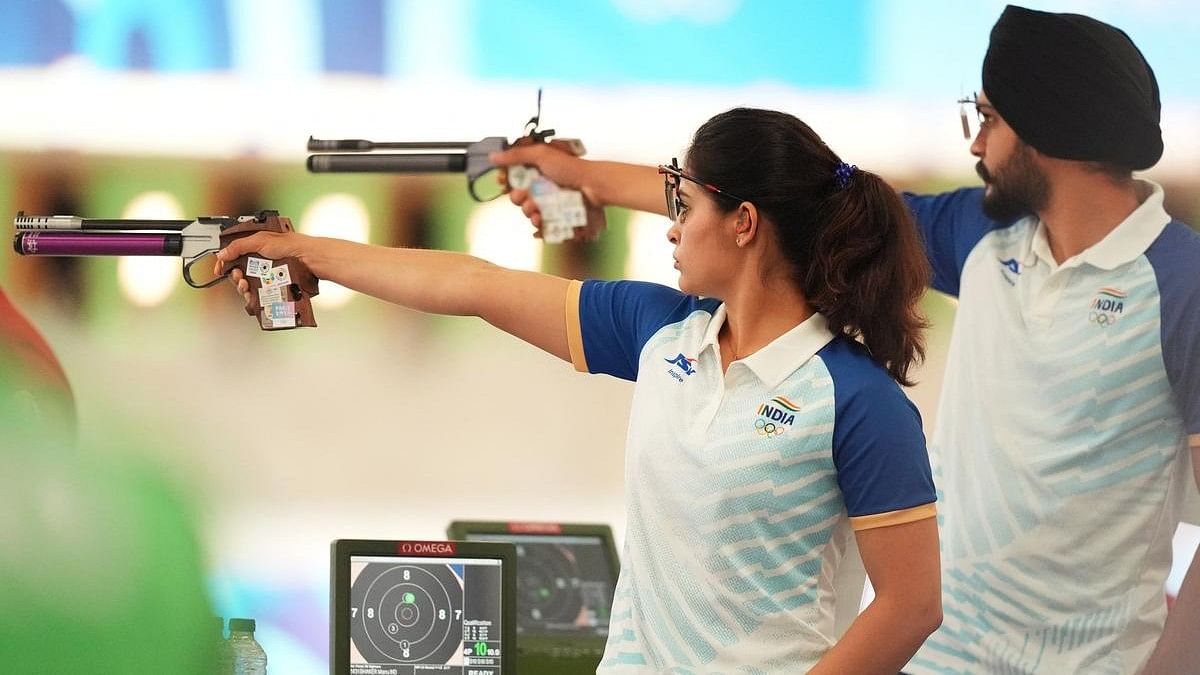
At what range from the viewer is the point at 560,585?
302 cm

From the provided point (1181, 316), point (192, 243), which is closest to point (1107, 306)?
point (1181, 316)

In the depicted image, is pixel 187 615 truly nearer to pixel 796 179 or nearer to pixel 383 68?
pixel 383 68

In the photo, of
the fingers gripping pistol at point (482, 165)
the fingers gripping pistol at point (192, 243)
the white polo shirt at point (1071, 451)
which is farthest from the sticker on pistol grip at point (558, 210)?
the white polo shirt at point (1071, 451)

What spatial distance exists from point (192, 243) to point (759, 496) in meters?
1.18

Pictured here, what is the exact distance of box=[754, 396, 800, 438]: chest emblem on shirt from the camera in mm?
1785

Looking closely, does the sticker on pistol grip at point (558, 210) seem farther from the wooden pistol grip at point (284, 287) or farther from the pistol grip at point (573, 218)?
the wooden pistol grip at point (284, 287)

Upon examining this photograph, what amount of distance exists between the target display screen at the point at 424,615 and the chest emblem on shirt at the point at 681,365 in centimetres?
74

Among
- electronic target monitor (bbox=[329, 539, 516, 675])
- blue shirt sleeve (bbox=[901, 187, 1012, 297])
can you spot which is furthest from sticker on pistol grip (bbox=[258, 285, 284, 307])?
blue shirt sleeve (bbox=[901, 187, 1012, 297])

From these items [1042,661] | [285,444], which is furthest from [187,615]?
[1042,661]

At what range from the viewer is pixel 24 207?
324cm

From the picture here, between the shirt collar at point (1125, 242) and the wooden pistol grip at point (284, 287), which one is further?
the shirt collar at point (1125, 242)

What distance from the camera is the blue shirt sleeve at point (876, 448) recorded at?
1733 mm

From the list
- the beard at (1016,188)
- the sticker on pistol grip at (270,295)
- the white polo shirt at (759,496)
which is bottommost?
the white polo shirt at (759,496)

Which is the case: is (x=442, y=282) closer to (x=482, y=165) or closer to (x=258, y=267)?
(x=258, y=267)
